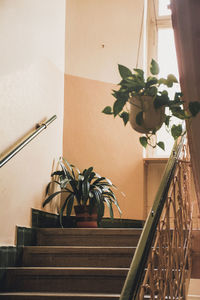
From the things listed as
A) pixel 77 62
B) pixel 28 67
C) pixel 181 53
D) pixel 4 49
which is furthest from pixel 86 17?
pixel 181 53

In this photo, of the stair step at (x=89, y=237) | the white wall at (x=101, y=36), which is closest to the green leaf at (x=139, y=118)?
the stair step at (x=89, y=237)

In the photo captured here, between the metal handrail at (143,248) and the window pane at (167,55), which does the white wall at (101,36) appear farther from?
the metal handrail at (143,248)

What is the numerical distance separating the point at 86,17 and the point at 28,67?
211 cm

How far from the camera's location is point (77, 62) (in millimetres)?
6707

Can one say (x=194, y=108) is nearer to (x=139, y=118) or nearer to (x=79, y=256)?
(x=139, y=118)

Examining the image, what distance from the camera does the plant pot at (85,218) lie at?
17.6 feet

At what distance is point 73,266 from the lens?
4219mm

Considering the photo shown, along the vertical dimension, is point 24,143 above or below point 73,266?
above

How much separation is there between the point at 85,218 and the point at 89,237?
721 millimetres

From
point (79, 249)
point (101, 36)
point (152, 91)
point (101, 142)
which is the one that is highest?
point (101, 36)

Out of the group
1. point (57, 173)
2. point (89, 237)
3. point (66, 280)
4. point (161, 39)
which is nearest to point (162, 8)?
point (161, 39)

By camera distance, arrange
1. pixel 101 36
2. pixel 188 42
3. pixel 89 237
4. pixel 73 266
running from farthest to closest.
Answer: pixel 101 36
pixel 89 237
pixel 73 266
pixel 188 42

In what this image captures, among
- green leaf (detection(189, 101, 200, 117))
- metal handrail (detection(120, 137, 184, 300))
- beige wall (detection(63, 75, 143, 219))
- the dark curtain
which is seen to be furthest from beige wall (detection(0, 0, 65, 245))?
green leaf (detection(189, 101, 200, 117))

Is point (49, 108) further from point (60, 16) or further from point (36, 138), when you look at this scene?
point (60, 16)
